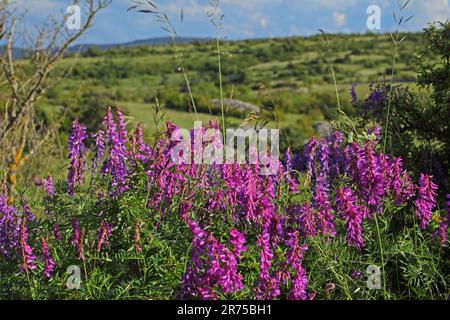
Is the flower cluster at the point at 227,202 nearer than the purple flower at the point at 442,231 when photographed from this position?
Yes

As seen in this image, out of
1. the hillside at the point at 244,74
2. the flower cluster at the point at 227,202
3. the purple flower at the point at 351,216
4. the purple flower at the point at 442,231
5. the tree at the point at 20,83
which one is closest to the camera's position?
the flower cluster at the point at 227,202

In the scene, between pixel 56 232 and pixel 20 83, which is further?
pixel 20 83

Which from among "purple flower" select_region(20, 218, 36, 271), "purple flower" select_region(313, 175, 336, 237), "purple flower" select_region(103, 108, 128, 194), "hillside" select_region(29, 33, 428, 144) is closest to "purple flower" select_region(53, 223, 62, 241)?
"purple flower" select_region(20, 218, 36, 271)

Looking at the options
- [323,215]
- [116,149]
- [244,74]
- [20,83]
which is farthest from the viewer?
[244,74]

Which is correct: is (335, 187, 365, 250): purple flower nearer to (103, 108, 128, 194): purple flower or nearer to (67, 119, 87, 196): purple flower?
(103, 108, 128, 194): purple flower

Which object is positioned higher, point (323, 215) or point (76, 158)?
point (76, 158)

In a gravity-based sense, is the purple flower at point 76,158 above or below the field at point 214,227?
above

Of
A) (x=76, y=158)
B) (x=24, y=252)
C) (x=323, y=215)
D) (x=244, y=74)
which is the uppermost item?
(x=244, y=74)

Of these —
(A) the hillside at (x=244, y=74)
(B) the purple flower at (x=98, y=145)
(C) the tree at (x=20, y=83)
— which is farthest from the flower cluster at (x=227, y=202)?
(A) the hillside at (x=244, y=74)

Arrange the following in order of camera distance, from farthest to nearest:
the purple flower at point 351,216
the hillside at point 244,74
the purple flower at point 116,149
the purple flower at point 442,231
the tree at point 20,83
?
1. the hillside at point 244,74
2. the tree at point 20,83
3. the purple flower at point 116,149
4. the purple flower at point 442,231
5. the purple flower at point 351,216

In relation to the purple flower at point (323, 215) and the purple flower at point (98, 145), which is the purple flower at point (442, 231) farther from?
the purple flower at point (98, 145)

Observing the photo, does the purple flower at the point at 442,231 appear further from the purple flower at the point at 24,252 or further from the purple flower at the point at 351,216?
the purple flower at the point at 24,252

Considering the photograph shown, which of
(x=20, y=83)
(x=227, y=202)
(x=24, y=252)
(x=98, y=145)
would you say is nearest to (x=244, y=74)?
(x=20, y=83)

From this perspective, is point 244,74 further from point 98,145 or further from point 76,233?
point 76,233
